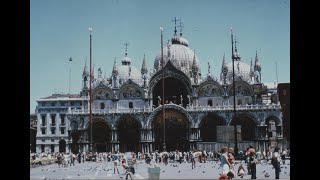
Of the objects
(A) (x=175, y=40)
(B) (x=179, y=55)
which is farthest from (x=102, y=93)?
(A) (x=175, y=40)

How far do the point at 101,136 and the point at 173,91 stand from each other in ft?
34.7

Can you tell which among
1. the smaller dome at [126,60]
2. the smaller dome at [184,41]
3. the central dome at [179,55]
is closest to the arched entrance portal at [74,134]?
the central dome at [179,55]

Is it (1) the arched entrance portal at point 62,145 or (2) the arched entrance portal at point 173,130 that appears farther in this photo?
(1) the arched entrance portal at point 62,145

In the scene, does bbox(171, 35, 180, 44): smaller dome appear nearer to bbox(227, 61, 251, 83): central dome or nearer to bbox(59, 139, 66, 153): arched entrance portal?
bbox(227, 61, 251, 83): central dome

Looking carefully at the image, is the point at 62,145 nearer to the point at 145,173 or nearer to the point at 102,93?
the point at 102,93

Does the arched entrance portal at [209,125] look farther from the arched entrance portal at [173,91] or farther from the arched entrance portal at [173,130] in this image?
the arched entrance portal at [173,91]

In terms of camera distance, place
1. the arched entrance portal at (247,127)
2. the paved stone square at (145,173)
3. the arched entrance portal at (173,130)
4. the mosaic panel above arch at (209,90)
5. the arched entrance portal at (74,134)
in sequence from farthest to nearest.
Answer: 1. the arched entrance portal at (74,134)
2. the mosaic panel above arch at (209,90)
3. the arched entrance portal at (173,130)
4. the arched entrance portal at (247,127)
5. the paved stone square at (145,173)

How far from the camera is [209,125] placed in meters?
57.7

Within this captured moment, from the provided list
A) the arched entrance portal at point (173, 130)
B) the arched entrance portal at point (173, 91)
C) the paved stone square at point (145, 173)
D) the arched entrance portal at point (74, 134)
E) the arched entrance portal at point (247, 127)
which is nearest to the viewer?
the paved stone square at point (145, 173)

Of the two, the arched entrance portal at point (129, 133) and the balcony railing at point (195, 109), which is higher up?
the balcony railing at point (195, 109)

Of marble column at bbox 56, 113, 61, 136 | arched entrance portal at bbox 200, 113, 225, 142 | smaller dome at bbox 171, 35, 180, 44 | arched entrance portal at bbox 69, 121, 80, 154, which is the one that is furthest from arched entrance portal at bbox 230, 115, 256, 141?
marble column at bbox 56, 113, 61, 136

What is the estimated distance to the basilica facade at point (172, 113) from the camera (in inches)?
2211
